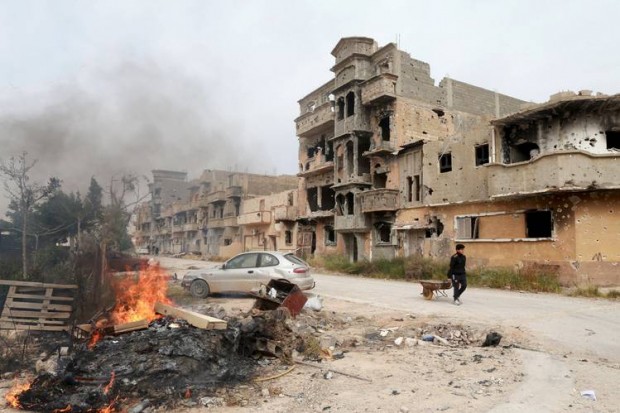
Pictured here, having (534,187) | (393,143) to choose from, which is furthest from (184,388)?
(393,143)

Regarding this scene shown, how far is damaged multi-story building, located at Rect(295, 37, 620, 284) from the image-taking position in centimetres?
1708

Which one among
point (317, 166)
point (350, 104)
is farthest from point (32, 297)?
point (317, 166)

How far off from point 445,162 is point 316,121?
1469cm

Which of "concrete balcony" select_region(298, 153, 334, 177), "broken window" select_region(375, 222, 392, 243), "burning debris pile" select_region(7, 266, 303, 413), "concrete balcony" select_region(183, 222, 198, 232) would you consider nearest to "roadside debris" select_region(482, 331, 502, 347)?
"burning debris pile" select_region(7, 266, 303, 413)

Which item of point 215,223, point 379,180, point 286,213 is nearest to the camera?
point 379,180

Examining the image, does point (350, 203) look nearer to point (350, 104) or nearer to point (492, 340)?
point (350, 104)

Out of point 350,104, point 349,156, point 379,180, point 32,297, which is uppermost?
point 350,104

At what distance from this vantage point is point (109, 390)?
4.82 meters

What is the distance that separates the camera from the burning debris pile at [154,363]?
473 centimetres

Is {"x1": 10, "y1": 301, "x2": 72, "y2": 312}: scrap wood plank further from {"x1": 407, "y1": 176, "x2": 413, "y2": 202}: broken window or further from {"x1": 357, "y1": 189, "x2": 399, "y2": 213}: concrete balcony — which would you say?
{"x1": 407, "y1": 176, "x2": 413, "y2": 202}: broken window

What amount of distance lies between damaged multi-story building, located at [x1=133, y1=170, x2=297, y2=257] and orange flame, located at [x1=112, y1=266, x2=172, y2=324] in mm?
31966

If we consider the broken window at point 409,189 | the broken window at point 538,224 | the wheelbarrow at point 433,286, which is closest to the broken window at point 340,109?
the broken window at point 409,189

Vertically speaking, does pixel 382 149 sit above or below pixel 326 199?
above

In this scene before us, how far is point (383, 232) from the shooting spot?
2883cm
